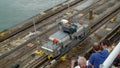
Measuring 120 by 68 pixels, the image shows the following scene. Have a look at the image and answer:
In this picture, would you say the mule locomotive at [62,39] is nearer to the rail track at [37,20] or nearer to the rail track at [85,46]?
the rail track at [85,46]

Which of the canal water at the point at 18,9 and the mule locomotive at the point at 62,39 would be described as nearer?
the mule locomotive at the point at 62,39

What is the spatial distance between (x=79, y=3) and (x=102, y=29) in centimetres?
518

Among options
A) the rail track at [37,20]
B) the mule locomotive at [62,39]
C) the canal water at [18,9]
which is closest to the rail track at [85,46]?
the mule locomotive at [62,39]

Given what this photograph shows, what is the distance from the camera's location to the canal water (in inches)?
779

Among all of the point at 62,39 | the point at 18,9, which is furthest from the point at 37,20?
the point at 18,9

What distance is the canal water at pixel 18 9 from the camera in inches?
779

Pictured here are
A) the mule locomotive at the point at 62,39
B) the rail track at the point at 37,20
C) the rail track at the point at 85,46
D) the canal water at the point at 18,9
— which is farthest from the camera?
the canal water at the point at 18,9

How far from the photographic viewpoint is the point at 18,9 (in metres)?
21.5

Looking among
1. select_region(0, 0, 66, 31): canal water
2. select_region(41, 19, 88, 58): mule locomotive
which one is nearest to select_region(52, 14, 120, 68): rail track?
select_region(41, 19, 88, 58): mule locomotive

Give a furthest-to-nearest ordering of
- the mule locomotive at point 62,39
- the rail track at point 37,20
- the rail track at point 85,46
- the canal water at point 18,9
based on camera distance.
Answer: the canal water at point 18,9 < the rail track at point 37,20 < the rail track at point 85,46 < the mule locomotive at point 62,39

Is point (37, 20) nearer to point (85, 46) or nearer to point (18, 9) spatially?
point (85, 46)

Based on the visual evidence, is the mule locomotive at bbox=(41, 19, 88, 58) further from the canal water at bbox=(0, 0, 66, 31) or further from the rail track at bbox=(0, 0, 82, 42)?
the canal water at bbox=(0, 0, 66, 31)

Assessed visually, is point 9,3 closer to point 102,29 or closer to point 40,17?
point 40,17

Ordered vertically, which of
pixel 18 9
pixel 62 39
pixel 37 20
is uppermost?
pixel 62 39
